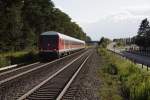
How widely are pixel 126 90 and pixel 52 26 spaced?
84580 millimetres

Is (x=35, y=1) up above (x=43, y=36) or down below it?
above

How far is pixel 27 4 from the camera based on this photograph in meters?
80.9

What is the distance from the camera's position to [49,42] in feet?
143

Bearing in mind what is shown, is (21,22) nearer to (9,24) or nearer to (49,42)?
(9,24)

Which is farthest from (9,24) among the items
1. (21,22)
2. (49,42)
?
(49,42)

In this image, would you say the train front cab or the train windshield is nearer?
the train front cab

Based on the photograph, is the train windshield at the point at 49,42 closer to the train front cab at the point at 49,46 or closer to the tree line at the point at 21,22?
the train front cab at the point at 49,46

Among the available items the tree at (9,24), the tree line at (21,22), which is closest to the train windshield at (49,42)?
the tree line at (21,22)

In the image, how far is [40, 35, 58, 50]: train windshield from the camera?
43312 mm

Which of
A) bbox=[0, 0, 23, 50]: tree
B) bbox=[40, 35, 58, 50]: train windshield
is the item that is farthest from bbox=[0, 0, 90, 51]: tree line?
bbox=[40, 35, 58, 50]: train windshield

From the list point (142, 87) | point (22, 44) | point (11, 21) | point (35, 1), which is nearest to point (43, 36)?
point (11, 21)

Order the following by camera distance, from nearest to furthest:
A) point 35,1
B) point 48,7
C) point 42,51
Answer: point 42,51 < point 35,1 < point 48,7

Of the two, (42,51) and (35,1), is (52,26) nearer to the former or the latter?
(35,1)

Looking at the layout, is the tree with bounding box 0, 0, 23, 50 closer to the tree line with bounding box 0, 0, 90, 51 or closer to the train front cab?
the tree line with bounding box 0, 0, 90, 51
